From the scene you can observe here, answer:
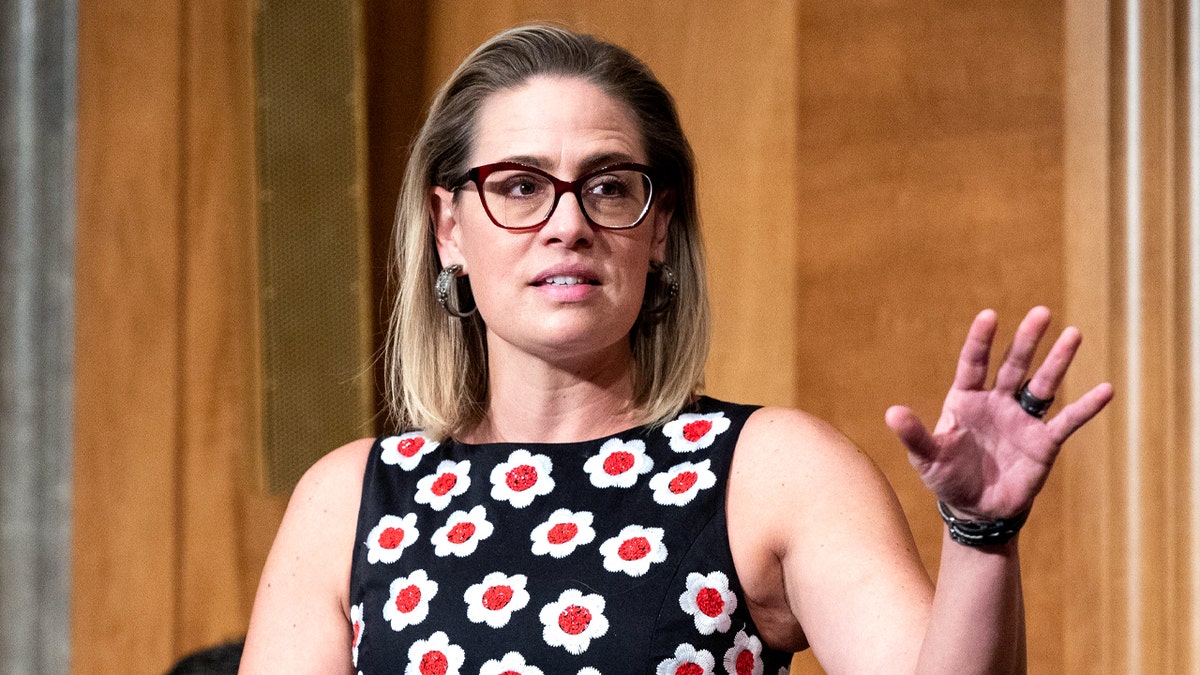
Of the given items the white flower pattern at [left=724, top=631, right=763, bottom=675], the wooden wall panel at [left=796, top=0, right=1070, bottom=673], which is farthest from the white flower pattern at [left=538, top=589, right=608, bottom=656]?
the wooden wall panel at [left=796, top=0, right=1070, bottom=673]

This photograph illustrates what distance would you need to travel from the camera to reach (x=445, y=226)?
5.70ft

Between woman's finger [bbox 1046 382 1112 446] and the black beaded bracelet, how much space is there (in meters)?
0.07

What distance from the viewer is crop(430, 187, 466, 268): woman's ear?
68.1 inches

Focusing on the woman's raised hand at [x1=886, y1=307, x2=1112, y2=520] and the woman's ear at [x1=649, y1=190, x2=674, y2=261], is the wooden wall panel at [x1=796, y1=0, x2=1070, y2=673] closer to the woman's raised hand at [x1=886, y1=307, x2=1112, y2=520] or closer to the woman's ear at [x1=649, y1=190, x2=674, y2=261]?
the woman's ear at [x1=649, y1=190, x2=674, y2=261]

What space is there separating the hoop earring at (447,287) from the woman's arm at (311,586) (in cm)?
21

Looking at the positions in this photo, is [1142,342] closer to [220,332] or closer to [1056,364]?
[1056,364]

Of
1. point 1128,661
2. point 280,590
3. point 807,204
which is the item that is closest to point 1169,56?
point 807,204

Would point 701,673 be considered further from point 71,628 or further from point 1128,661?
point 71,628

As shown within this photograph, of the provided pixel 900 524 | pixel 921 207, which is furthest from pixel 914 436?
pixel 921 207

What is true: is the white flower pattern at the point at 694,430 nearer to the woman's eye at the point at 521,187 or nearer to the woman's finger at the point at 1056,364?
the woman's eye at the point at 521,187

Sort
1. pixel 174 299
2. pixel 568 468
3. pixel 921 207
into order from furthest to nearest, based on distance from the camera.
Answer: pixel 174 299 < pixel 921 207 < pixel 568 468

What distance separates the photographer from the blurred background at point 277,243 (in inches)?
101

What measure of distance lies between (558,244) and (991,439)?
60 cm

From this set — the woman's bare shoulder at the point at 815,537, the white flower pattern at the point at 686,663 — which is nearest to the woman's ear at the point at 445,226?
the woman's bare shoulder at the point at 815,537
